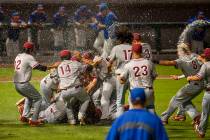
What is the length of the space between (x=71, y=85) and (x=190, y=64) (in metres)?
2.67

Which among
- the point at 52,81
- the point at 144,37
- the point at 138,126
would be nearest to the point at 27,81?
the point at 52,81

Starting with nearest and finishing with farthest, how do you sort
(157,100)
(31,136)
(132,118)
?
(132,118) → (31,136) → (157,100)

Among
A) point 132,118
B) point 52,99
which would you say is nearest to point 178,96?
point 52,99

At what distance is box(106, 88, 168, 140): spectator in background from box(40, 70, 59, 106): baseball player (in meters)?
7.75

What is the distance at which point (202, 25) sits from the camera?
1077 inches

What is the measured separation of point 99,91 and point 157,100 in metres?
3.64

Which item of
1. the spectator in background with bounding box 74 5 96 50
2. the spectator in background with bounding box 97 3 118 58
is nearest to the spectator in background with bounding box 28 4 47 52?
the spectator in background with bounding box 74 5 96 50

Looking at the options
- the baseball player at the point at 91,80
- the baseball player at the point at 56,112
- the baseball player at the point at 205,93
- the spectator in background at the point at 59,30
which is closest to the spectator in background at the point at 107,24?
the spectator in background at the point at 59,30

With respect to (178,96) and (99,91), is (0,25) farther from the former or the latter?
(178,96)

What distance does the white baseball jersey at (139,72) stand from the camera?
13637 mm

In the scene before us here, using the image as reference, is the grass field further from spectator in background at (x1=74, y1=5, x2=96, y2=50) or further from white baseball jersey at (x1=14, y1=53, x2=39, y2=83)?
spectator in background at (x1=74, y1=5, x2=96, y2=50)

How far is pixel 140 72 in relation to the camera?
1369 cm

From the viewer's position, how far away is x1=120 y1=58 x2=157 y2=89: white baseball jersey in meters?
13.6

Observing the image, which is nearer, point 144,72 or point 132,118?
point 132,118
